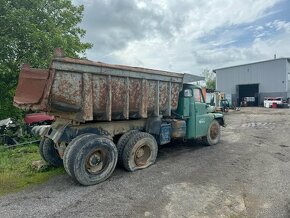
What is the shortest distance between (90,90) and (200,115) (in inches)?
172

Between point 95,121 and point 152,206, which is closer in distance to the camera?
point 152,206

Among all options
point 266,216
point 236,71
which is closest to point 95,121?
point 266,216

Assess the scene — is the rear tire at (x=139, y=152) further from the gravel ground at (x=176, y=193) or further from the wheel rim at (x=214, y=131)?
the wheel rim at (x=214, y=131)

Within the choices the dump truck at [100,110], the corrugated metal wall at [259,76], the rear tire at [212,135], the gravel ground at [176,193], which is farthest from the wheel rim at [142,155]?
the corrugated metal wall at [259,76]

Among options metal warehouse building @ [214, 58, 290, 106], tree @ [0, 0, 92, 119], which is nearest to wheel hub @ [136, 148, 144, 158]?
tree @ [0, 0, 92, 119]

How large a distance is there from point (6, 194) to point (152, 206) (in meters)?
3.06

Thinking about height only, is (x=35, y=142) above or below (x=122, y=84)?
below

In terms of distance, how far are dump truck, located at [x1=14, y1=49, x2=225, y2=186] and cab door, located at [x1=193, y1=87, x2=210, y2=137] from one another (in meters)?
0.69

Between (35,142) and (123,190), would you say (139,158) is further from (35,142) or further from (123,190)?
(35,142)

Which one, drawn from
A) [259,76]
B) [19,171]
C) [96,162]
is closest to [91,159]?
[96,162]

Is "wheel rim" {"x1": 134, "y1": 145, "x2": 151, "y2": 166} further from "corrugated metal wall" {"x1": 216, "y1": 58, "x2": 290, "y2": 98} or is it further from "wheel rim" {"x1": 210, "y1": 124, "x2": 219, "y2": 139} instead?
"corrugated metal wall" {"x1": 216, "y1": 58, "x2": 290, "y2": 98}

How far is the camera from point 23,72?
6035mm

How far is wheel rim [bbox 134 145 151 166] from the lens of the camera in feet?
22.3

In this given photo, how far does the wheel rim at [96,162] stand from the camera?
18.8ft
